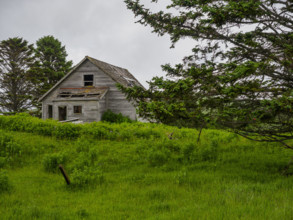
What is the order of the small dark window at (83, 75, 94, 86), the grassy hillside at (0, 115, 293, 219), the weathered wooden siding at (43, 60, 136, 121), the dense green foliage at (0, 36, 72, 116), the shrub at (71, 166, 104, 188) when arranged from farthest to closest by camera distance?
1. the dense green foliage at (0, 36, 72, 116)
2. the small dark window at (83, 75, 94, 86)
3. the weathered wooden siding at (43, 60, 136, 121)
4. the shrub at (71, 166, 104, 188)
5. the grassy hillside at (0, 115, 293, 219)

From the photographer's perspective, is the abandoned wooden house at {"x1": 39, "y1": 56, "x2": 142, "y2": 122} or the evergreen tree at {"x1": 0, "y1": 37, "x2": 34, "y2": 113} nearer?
the abandoned wooden house at {"x1": 39, "y1": 56, "x2": 142, "y2": 122}

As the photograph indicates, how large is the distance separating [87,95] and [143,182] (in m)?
21.2

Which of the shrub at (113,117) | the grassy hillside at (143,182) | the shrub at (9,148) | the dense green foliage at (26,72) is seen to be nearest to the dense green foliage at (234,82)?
the grassy hillside at (143,182)

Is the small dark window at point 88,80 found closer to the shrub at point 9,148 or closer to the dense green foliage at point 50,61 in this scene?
the dense green foliage at point 50,61

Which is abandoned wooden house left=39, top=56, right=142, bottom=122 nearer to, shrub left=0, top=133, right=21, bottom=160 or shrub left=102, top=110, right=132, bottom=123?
shrub left=102, top=110, right=132, bottom=123

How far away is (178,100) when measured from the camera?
779 cm

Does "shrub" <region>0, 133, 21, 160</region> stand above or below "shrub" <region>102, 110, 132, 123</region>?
below

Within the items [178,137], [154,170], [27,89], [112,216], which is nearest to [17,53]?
[27,89]

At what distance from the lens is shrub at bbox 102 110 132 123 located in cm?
2625

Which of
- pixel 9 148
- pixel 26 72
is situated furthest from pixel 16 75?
pixel 9 148

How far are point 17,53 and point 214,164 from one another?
37887 millimetres

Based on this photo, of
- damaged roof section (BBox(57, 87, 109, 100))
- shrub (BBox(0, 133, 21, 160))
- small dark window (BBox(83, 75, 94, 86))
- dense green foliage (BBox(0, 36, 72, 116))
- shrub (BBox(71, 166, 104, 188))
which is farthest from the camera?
dense green foliage (BBox(0, 36, 72, 116))

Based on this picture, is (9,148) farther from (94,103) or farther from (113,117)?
(113,117)

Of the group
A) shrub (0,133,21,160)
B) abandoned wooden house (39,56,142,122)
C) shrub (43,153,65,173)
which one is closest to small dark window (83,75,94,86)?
abandoned wooden house (39,56,142,122)
